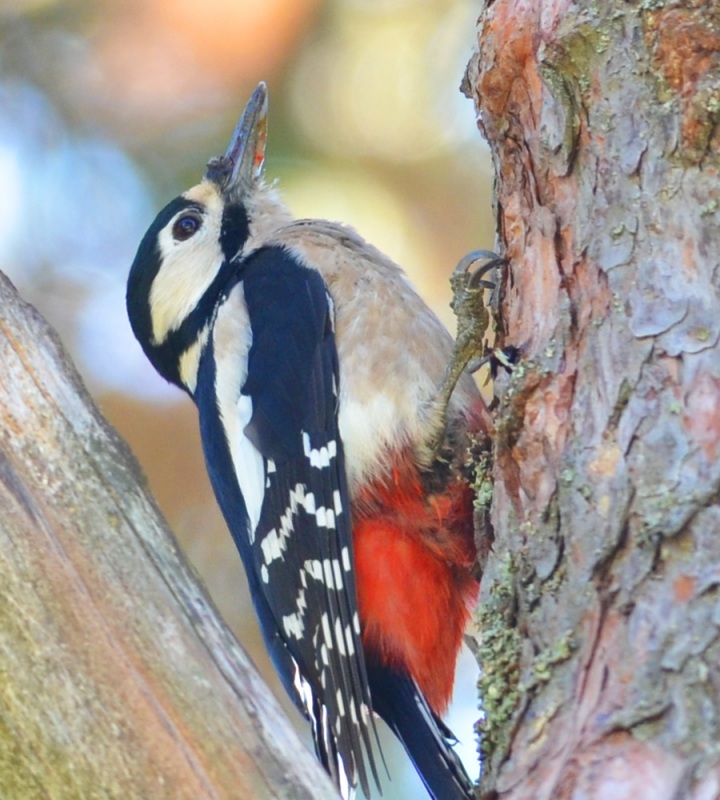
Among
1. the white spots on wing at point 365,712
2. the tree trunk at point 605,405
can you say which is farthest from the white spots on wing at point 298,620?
the tree trunk at point 605,405

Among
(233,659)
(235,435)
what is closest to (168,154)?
(235,435)

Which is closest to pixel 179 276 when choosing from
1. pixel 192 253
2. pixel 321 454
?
pixel 192 253

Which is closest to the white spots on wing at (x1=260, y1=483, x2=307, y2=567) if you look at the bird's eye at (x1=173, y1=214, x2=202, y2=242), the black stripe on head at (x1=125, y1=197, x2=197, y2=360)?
the black stripe on head at (x1=125, y1=197, x2=197, y2=360)

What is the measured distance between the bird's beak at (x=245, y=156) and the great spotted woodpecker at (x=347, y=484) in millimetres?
443

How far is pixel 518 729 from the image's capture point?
160cm

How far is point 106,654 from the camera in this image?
5.02 ft

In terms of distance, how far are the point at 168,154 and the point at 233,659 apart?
2.64 metres

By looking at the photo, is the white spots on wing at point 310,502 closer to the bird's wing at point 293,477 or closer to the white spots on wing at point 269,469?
the bird's wing at point 293,477

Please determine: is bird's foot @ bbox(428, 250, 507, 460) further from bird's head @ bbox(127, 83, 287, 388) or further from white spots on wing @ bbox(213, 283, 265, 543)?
bird's head @ bbox(127, 83, 287, 388)

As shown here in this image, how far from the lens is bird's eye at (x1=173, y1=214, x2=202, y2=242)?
302 centimetres

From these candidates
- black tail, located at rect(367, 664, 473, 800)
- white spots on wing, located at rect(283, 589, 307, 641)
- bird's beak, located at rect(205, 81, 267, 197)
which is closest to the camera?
black tail, located at rect(367, 664, 473, 800)

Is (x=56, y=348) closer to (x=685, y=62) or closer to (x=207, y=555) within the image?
(x=685, y=62)

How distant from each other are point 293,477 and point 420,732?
57 centimetres

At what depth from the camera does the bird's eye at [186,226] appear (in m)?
3.02
